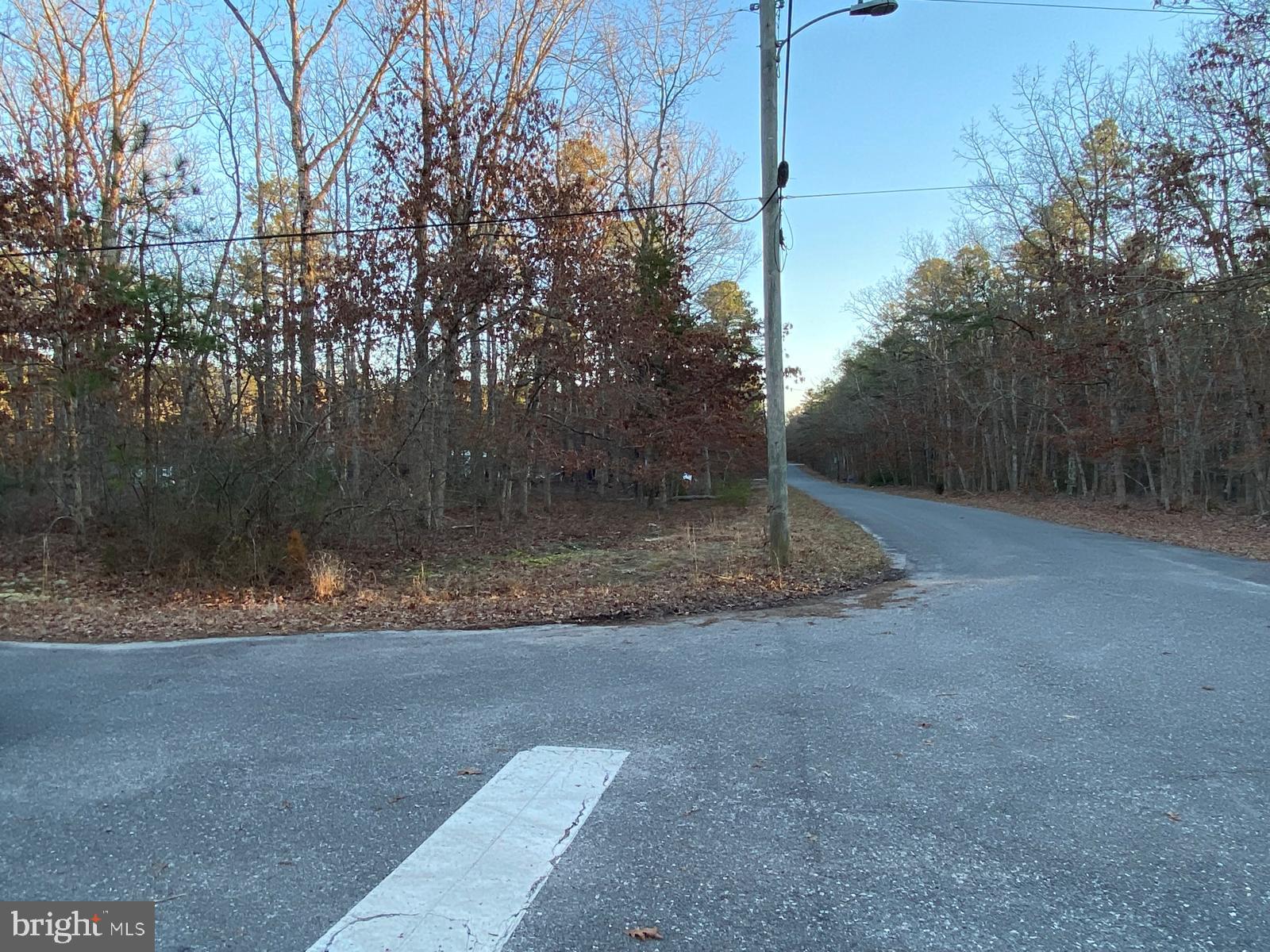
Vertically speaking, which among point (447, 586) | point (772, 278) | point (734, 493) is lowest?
point (447, 586)

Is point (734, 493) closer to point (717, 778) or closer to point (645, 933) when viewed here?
point (717, 778)

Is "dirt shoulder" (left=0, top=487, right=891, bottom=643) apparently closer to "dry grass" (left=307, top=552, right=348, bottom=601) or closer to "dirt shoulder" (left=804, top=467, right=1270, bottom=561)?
"dry grass" (left=307, top=552, right=348, bottom=601)

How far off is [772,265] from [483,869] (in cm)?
884

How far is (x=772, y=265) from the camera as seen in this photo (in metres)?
9.97

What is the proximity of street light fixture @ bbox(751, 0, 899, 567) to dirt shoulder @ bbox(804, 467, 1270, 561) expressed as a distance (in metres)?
7.79

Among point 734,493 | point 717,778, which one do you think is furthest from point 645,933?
point 734,493

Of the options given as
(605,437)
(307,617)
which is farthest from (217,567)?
(605,437)

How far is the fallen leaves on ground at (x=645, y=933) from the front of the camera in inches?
88.2

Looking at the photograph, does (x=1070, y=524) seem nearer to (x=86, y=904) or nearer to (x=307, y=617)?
(x=307, y=617)

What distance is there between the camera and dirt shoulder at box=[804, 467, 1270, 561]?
13492 millimetres

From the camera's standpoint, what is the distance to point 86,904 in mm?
2492

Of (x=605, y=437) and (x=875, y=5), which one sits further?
(x=605, y=437)

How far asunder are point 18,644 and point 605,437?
14629mm

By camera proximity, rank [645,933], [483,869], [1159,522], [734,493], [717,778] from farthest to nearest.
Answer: [734,493], [1159,522], [717,778], [483,869], [645,933]
